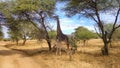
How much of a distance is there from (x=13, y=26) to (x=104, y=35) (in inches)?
604

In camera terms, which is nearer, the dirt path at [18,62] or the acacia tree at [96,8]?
the dirt path at [18,62]

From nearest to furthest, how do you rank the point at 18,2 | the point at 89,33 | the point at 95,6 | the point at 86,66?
1. the point at 86,66
2. the point at 95,6
3. the point at 18,2
4. the point at 89,33

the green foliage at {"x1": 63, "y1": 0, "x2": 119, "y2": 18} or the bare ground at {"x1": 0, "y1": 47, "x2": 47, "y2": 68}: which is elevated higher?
the green foliage at {"x1": 63, "y1": 0, "x2": 119, "y2": 18}

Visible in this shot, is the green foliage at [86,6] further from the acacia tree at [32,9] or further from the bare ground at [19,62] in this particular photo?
the bare ground at [19,62]

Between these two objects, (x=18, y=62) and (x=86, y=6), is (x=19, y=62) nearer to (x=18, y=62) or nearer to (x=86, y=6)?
(x=18, y=62)

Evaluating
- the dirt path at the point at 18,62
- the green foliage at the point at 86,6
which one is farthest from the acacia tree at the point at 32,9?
the dirt path at the point at 18,62

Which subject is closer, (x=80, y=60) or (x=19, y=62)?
(x=19, y=62)

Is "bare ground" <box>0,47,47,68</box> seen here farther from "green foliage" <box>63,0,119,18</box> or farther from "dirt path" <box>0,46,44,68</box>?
"green foliage" <box>63,0,119,18</box>

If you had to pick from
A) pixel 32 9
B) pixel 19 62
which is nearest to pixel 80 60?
pixel 19 62

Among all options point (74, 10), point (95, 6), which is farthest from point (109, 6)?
point (74, 10)

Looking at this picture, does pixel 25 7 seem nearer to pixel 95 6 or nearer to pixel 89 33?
pixel 95 6

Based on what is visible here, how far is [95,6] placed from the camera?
31.8 m

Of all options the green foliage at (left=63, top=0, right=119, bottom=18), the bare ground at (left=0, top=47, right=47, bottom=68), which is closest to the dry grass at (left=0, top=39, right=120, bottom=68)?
the bare ground at (left=0, top=47, right=47, bottom=68)

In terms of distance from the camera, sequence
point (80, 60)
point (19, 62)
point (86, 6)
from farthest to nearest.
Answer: point (86, 6) → point (80, 60) → point (19, 62)
